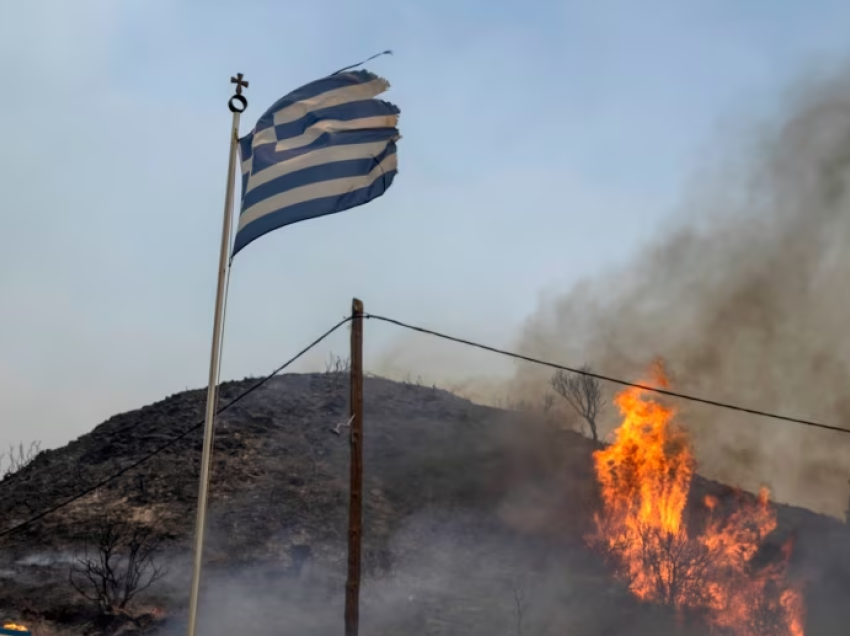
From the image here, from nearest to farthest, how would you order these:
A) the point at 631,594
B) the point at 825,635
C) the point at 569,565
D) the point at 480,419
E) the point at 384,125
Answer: the point at 384,125 < the point at 825,635 < the point at 631,594 < the point at 569,565 < the point at 480,419

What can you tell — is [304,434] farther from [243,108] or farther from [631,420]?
[243,108]

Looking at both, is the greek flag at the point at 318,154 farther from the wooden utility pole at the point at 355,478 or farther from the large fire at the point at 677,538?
the large fire at the point at 677,538

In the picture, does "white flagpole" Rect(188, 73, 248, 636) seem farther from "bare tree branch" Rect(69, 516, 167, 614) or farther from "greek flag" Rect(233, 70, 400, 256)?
"bare tree branch" Rect(69, 516, 167, 614)

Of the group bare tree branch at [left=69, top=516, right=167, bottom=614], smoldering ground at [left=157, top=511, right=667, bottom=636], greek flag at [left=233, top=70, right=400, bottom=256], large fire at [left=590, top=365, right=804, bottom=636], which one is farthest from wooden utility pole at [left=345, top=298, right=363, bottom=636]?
large fire at [left=590, top=365, right=804, bottom=636]

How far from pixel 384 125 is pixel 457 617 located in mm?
15271

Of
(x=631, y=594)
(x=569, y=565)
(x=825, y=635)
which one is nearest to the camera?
(x=825, y=635)

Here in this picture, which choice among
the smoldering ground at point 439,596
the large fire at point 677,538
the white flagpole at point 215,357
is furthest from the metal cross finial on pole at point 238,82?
the large fire at point 677,538

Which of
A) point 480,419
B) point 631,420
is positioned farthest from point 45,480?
point 631,420

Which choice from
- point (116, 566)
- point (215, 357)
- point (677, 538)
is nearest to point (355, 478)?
point (215, 357)

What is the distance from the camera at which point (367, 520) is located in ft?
93.8

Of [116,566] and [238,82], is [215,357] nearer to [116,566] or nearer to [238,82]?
[238,82]

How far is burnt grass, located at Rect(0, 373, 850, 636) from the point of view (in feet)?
73.4

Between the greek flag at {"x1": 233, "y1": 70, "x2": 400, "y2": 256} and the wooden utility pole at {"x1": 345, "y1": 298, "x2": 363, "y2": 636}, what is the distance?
1816 mm

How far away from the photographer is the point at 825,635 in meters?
22.2
